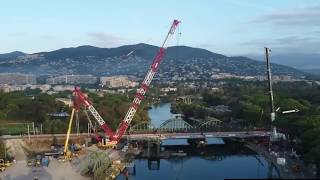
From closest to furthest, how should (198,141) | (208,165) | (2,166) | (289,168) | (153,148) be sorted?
(289,168), (2,166), (208,165), (153,148), (198,141)

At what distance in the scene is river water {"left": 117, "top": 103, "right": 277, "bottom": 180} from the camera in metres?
35.0

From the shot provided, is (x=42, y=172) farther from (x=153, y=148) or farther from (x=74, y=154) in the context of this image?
(x=153, y=148)

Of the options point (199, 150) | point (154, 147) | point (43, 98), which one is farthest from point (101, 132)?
point (43, 98)

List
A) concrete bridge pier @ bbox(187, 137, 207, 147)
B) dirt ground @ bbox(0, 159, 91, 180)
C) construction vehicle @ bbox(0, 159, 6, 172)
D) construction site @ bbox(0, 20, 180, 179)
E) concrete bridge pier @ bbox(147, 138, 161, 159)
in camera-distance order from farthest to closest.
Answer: concrete bridge pier @ bbox(187, 137, 207, 147) → concrete bridge pier @ bbox(147, 138, 161, 159) → construction vehicle @ bbox(0, 159, 6, 172) → construction site @ bbox(0, 20, 180, 179) → dirt ground @ bbox(0, 159, 91, 180)

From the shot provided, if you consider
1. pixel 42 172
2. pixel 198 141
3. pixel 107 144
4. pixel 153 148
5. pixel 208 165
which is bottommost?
pixel 208 165

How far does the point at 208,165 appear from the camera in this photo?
39125 millimetres

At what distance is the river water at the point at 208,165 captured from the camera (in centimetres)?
3497

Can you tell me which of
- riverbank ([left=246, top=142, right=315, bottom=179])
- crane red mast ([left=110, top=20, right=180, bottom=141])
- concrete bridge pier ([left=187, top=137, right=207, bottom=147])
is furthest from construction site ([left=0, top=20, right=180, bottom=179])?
riverbank ([left=246, top=142, right=315, bottom=179])

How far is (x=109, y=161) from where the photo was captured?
3603 cm

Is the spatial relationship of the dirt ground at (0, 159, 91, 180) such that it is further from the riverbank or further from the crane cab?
the riverbank

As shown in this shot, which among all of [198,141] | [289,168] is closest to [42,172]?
[289,168]

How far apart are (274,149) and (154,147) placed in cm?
1028

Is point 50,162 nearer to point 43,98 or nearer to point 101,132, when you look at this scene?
point 101,132

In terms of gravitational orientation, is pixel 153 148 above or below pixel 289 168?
below
